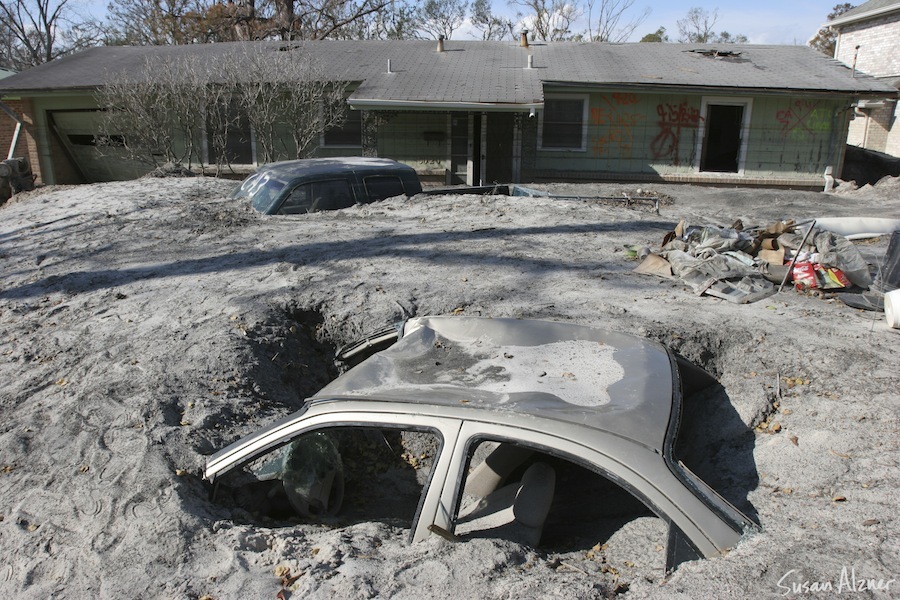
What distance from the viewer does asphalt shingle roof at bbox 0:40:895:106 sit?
54.0ft

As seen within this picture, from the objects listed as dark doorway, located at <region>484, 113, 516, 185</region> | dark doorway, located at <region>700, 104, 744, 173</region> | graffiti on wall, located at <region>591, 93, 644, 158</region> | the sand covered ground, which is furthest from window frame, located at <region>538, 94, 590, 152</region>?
the sand covered ground

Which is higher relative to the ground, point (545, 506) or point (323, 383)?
point (545, 506)

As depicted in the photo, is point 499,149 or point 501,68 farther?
point 499,149

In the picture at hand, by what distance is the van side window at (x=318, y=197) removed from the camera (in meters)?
8.70

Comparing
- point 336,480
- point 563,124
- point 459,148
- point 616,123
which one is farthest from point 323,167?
point 616,123

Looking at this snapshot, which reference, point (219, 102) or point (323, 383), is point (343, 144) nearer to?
point (219, 102)

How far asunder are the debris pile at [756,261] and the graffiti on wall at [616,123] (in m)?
10.8

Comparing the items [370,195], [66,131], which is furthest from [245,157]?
[370,195]

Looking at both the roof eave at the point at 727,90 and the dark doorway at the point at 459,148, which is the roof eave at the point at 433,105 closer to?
the dark doorway at the point at 459,148

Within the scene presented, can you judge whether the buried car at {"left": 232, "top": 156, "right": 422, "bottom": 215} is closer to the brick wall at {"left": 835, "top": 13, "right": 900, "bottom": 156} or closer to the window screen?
the window screen

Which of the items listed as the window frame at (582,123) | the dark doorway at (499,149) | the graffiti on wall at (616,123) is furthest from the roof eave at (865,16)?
the dark doorway at (499,149)

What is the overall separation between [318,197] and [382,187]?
0.96 meters

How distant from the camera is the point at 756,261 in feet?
21.3

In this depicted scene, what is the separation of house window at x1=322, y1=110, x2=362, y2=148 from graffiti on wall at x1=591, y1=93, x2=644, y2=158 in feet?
20.8
